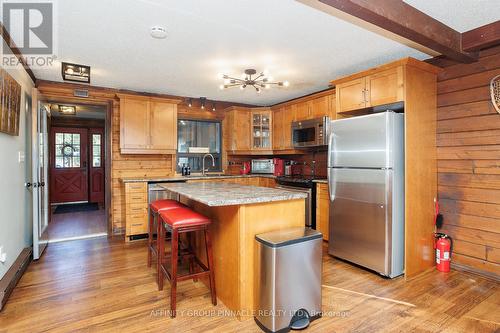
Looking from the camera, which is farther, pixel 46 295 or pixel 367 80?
pixel 367 80

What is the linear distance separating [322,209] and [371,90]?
5.64ft

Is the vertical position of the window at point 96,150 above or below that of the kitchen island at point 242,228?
above

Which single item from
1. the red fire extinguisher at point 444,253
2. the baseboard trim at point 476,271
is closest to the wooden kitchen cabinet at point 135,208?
the red fire extinguisher at point 444,253

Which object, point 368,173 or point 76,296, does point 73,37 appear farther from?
point 368,173

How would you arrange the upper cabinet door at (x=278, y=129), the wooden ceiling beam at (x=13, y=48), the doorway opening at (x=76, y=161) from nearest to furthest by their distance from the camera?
the wooden ceiling beam at (x=13, y=48)
the upper cabinet door at (x=278, y=129)
the doorway opening at (x=76, y=161)

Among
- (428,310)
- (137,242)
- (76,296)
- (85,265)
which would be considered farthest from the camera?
(137,242)

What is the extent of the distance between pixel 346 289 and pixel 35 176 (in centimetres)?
368

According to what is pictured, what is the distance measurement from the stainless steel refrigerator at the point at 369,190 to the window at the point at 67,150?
7.01 metres

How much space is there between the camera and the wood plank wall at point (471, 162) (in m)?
2.84

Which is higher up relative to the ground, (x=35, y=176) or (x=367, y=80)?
(x=367, y=80)

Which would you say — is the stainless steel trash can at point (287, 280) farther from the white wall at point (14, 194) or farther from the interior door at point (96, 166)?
the interior door at point (96, 166)

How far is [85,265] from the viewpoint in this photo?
10.6 ft

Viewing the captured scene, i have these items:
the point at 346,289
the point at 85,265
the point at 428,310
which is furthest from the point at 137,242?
the point at 428,310

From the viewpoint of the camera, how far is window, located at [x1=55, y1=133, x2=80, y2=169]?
7.40 metres
